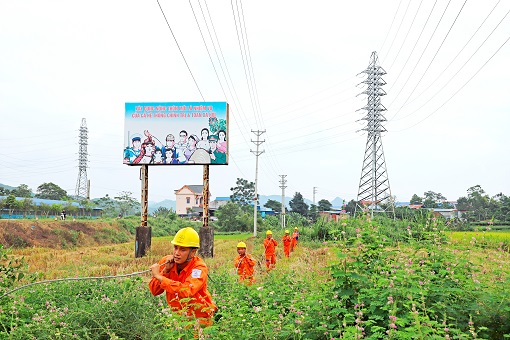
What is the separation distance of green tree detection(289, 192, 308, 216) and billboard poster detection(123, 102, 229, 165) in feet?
233

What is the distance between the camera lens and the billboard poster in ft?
65.2

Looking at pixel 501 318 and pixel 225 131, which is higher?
pixel 225 131

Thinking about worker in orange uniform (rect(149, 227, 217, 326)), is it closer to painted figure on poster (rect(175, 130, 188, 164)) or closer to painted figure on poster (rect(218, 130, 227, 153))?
painted figure on poster (rect(218, 130, 227, 153))

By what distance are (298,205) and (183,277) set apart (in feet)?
284

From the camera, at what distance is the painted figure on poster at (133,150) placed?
20.2m

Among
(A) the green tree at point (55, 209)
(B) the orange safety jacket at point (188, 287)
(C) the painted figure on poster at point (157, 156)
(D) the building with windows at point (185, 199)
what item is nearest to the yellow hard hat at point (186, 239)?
(B) the orange safety jacket at point (188, 287)

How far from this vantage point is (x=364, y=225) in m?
5.99

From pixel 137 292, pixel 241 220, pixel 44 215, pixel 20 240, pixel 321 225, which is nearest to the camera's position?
pixel 137 292

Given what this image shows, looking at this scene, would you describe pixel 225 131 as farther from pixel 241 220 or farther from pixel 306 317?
pixel 241 220

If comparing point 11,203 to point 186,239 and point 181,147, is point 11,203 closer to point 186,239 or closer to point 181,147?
point 181,147

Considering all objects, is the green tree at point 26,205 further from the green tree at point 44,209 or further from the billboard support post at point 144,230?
the billboard support post at point 144,230

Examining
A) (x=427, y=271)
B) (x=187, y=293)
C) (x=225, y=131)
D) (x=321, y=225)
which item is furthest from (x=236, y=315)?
(x=321, y=225)

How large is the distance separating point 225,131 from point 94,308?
14.3 metres

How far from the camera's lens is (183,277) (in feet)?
17.5
